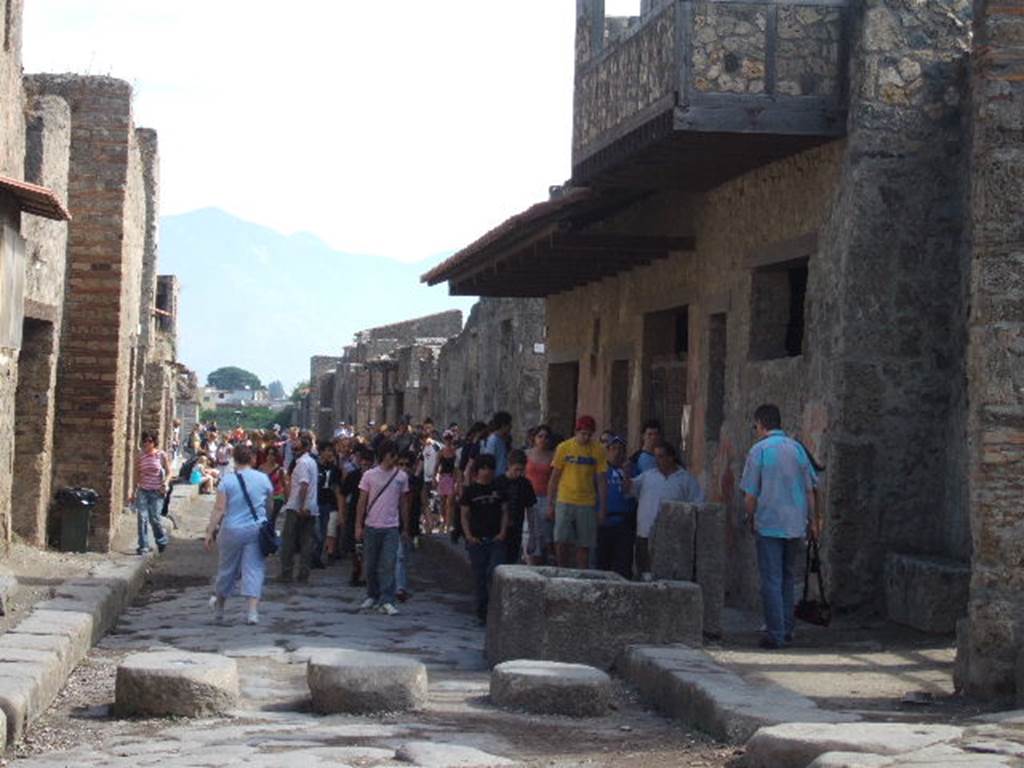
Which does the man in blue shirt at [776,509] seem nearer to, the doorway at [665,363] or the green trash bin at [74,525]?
the doorway at [665,363]

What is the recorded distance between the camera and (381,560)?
14555 mm

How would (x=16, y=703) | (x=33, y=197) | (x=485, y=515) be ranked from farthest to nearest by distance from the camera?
1. (x=485, y=515)
2. (x=33, y=197)
3. (x=16, y=703)

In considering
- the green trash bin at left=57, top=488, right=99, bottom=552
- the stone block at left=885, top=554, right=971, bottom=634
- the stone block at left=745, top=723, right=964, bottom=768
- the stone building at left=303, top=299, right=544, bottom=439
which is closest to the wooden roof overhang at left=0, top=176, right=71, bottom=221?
the green trash bin at left=57, top=488, right=99, bottom=552

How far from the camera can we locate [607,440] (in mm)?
15750

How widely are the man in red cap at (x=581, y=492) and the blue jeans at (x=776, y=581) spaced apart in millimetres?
2308

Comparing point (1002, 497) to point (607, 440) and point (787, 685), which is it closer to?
point (787, 685)

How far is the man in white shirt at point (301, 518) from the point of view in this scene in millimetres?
16906

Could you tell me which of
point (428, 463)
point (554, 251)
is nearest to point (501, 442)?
point (554, 251)

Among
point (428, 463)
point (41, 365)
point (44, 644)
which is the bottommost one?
point (44, 644)

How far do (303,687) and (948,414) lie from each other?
503cm

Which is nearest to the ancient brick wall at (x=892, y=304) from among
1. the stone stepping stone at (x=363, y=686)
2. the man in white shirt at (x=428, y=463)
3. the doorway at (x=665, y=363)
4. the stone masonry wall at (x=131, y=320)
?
the stone stepping stone at (x=363, y=686)

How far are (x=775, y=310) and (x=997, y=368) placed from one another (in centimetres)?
548

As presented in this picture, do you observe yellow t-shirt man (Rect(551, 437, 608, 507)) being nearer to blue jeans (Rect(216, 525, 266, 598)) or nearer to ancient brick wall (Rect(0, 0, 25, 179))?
blue jeans (Rect(216, 525, 266, 598))

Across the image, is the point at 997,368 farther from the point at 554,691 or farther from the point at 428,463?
the point at 428,463
